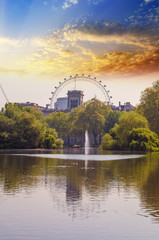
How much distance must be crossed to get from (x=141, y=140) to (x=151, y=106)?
16.6 metres

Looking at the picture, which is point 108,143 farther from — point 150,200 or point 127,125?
point 150,200

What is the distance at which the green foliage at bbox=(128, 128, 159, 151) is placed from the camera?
75000 mm

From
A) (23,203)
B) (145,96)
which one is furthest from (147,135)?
(23,203)

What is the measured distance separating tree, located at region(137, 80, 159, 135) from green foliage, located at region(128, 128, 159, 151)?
1249 cm

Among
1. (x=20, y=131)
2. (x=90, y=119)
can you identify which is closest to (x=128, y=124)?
(x=20, y=131)

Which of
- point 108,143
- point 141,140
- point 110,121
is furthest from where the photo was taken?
point 110,121

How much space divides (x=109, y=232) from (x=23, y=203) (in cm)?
476

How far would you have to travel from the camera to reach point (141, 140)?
7500 cm

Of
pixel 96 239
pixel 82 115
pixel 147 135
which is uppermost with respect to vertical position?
pixel 82 115

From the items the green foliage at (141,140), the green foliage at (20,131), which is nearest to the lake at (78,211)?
the green foliage at (141,140)

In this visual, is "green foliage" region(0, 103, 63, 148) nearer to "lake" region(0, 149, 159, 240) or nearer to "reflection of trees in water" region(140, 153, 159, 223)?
"lake" region(0, 149, 159, 240)

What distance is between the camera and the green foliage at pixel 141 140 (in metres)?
75.0

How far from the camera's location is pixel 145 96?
299 ft

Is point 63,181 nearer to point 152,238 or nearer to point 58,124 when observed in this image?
point 152,238
